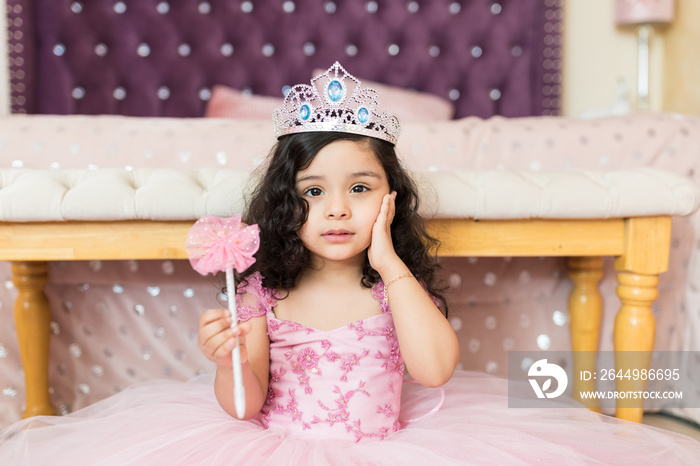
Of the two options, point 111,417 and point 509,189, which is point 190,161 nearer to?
point 111,417

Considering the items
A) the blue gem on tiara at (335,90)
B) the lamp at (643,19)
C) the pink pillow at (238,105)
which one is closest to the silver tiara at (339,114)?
the blue gem on tiara at (335,90)

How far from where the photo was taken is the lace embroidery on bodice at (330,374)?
0.90m

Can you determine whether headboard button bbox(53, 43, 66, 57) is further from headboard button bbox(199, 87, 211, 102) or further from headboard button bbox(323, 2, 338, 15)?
headboard button bbox(323, 2, 338, 15)

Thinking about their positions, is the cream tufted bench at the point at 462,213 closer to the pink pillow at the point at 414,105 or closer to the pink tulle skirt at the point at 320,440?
the pink tulle skirt at the point at 320,440

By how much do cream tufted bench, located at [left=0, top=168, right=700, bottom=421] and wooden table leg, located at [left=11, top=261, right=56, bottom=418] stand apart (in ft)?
0.69

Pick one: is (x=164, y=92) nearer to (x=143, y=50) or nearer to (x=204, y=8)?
(x=143, y=50)

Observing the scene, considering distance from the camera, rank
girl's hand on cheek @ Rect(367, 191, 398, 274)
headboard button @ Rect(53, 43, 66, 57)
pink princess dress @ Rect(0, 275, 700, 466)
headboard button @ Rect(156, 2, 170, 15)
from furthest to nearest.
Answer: headboard button @ Rect(156, 2, 170, 15) < headboard button @ Rect(53, 43, 66, 57) < girl's hand on cheek @ Rect(367, 191, 398, 274) < pink princess dress @ Rect(0, 275, 700, 466)

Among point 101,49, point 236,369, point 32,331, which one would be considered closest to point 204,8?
point 101,49

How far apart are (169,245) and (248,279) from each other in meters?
0.16

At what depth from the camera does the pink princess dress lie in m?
0.77

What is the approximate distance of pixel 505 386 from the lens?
1090 mm

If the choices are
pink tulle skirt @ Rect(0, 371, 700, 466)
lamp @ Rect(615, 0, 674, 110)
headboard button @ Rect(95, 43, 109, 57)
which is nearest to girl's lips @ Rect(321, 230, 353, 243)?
pink tulle skirt @ Rect(0, 371, 700, 466)

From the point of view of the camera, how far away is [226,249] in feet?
2.36

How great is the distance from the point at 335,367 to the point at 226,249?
312mm
